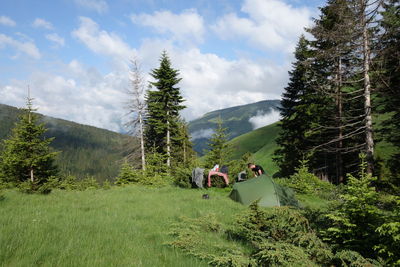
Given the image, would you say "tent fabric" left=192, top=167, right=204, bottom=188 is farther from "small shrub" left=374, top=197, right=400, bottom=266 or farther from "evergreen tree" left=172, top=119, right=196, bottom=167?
"evergreen tree" left=172, top=119, right=196, bottom=167

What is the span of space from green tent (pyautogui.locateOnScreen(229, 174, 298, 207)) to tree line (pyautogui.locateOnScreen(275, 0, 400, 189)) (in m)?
4.84

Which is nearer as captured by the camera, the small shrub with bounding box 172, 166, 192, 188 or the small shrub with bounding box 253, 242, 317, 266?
the small shrub with bounding box 253, 242, 317, 266

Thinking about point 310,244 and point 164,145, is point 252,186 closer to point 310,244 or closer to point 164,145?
point 310,244

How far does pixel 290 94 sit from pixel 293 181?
1261cm

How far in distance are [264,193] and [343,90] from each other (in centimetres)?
1981

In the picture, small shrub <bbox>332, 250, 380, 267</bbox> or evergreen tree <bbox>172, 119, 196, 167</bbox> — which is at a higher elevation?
evergreen tree <bbox>172, 119, 196, 167</bbox>

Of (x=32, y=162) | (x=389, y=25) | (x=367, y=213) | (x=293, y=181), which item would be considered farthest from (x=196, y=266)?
(x=32, y=162)

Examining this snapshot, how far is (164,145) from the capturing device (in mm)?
28844

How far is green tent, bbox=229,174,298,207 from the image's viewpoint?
9.49 meters

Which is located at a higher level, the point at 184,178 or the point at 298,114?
the point at 298,114

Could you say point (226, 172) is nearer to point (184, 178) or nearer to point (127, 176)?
point (184, 178)

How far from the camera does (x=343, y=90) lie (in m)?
23.1

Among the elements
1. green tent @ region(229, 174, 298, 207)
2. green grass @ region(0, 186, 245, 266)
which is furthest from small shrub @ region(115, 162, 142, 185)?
green grass @ region(0, 186, 245, 266)

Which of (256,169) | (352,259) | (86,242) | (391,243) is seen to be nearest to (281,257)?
(352,259)
